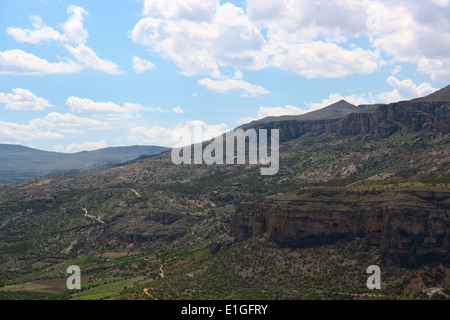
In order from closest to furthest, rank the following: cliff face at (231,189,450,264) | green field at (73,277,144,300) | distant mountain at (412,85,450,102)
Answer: cliff face at (231,189,450,264) < green field at (73,277,144,300) < distant mountain at (412,85,450,102)

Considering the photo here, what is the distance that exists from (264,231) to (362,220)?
20.4 meters

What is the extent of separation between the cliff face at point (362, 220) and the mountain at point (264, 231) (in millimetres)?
176

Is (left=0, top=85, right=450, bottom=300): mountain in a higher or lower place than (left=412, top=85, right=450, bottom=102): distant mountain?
lower

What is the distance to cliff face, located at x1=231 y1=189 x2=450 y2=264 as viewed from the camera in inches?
2544

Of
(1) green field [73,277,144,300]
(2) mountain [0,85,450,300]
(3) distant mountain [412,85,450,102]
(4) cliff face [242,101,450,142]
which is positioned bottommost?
(1) green field [73,277,144,300]

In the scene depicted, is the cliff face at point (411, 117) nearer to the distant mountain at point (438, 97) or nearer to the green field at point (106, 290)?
the distant mountain at point (438, 97)

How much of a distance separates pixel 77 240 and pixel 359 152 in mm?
108181

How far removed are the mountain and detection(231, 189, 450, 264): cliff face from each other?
0.18 metres

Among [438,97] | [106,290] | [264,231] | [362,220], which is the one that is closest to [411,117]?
[438,97]

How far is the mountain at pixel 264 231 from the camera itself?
6519cm

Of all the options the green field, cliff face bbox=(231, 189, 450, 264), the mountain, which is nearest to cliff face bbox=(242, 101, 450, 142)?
the mountain

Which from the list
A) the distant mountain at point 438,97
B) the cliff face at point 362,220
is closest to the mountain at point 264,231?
the cliff face at point 362,220

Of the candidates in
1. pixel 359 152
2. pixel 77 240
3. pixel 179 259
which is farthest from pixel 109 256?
pixel 359 152

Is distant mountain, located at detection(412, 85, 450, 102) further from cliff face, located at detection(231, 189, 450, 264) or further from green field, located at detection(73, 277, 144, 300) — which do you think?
green field, located at detection(73, 277, 144, 300)
